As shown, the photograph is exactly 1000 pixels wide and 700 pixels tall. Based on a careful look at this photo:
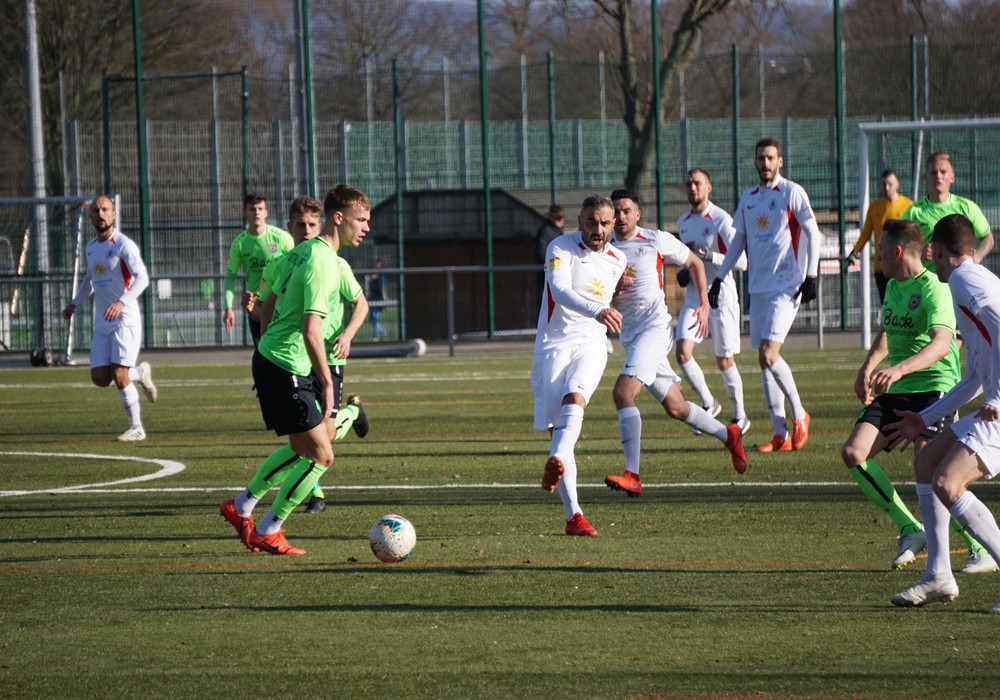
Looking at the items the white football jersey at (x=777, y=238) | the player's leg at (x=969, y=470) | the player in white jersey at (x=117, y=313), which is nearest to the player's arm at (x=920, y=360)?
the player's leg at (x=969, y=470)

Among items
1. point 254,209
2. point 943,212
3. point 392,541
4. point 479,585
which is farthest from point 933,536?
point 254,209

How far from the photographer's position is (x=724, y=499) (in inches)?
335

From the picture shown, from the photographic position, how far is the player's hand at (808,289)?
10648 millimetres

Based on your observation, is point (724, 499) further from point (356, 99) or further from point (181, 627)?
point (356, 99)

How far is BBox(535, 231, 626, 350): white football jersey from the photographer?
7805 mm

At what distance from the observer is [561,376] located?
307 inches

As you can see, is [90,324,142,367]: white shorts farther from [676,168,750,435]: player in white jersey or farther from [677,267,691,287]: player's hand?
[677,267,691,287]: player's hand

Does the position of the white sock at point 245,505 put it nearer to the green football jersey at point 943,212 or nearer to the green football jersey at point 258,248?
the green football jersey at point 258,248

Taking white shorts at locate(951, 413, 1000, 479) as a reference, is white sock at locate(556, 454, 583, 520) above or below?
below

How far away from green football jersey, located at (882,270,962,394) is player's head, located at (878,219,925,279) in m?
0.16

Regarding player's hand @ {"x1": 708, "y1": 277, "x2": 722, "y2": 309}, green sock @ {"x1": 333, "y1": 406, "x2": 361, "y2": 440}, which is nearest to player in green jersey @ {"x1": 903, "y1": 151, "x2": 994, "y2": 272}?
player's hand @ {"x1": 708, "y1": 277, "x2": 722, "y2": 309}

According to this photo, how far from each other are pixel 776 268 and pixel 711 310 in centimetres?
103

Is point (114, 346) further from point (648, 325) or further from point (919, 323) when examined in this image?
point (919, 323)

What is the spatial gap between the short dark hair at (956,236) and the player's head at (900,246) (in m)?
0.93
